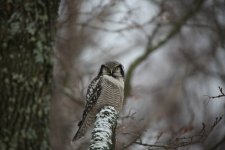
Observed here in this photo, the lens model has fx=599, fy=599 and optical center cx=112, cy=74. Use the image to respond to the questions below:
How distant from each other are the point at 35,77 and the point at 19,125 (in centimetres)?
45

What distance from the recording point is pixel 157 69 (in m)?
19.2

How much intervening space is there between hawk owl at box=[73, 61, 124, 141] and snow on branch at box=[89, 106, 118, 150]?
67.1 inches

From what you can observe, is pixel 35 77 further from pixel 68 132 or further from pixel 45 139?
pixel 68 132

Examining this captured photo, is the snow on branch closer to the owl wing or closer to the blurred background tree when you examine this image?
A: the blurred background tree

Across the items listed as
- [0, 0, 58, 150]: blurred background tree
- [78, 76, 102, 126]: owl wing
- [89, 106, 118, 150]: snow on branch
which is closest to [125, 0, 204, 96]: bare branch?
[78, 76, 102, 126]: owl wing

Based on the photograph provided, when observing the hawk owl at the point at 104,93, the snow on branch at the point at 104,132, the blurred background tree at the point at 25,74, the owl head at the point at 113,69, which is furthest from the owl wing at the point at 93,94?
the snow on branch at the point at 104,132

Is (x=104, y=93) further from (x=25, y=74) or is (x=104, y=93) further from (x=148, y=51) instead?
(x=148, y=51)

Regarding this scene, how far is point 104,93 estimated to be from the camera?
20.5 feet

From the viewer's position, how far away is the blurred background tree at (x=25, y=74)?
4.97 meters

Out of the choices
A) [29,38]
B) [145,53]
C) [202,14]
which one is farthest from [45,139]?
[202,14]

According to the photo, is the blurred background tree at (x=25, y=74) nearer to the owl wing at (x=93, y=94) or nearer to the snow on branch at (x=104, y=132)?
the snow on branch at (x=104, y=132)

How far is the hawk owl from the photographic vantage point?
20.4 feet

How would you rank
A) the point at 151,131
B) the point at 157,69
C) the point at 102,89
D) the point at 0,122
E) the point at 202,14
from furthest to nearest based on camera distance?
the point at 157,69 → the point at 202,14 → the point at 151,131 → the point at 102,89 → the point at 0,122

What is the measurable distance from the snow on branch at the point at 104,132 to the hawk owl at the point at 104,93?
1.70 meters
